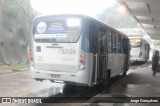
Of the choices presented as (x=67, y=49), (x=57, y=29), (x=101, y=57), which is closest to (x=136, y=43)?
(x=101, y=57)

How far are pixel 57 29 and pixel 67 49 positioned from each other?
92 cm

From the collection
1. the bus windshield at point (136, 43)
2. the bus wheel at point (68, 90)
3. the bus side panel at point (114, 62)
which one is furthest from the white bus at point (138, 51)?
the bus wheel at point (68, 90)

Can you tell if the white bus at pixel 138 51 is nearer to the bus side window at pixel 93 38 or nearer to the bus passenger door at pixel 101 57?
the bus passenger door at pixel 101 57

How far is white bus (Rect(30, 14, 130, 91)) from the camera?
12.8 meters

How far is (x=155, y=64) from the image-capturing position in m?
23.8

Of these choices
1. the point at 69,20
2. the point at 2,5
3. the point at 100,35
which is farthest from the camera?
the point at 2,5

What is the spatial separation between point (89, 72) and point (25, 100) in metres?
2.65

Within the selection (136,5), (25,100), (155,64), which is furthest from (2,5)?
(25,100)

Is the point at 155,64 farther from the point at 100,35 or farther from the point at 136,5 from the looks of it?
the point at 100,35

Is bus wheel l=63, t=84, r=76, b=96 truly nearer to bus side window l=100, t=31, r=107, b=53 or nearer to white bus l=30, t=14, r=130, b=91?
white bus l=30, t=14, r=130, b=91

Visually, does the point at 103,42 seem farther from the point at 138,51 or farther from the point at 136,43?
the point at 136,43

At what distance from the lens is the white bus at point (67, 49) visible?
42.0 feet

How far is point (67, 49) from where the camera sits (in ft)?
42.6

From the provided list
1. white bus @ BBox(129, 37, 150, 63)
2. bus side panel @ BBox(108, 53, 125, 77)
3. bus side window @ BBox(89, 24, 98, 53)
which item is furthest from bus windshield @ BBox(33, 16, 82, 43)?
white bus @ BBox(129, 37, 150, 63)
